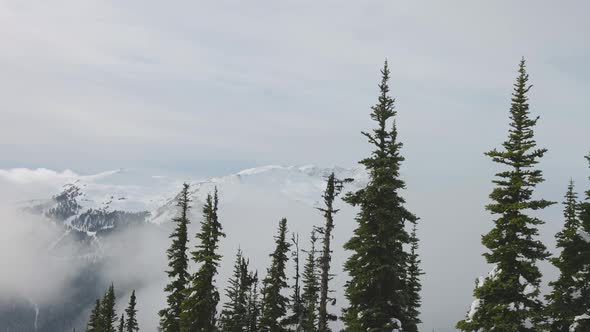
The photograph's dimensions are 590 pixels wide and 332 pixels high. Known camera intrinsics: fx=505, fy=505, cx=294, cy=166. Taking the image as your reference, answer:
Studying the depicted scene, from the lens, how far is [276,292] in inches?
1892

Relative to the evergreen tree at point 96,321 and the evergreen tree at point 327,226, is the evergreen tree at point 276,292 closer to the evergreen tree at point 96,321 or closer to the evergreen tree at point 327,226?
the evergreen tree at point 327,226

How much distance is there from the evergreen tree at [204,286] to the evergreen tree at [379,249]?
55.4 feet

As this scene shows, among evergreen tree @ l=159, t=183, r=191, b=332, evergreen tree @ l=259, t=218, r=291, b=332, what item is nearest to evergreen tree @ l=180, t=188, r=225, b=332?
evergreen tree @ l=159, t=183, r=191, b=332

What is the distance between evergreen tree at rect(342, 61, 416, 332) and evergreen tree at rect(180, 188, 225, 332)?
1689cm

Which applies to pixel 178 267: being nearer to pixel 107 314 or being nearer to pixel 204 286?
pixel 204 286

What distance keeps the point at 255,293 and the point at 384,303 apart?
37548 mm

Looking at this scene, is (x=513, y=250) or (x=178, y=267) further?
(x=178, y=267)

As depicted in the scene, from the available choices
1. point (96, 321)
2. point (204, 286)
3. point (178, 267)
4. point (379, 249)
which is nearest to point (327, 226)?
point (379, 249)

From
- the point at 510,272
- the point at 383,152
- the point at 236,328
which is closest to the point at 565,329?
the point at 510,272

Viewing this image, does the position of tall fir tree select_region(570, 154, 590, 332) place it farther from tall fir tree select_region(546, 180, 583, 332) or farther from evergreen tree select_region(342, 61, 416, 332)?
evergreen tree select_region(342, 61, 416, 332)

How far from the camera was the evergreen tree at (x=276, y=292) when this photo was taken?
154ft

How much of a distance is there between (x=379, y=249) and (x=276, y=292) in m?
24.9

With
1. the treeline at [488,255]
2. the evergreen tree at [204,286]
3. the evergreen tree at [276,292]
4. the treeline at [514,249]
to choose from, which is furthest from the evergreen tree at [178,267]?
the treeline at [514,249]

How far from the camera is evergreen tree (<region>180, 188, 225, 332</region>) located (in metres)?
39.8
